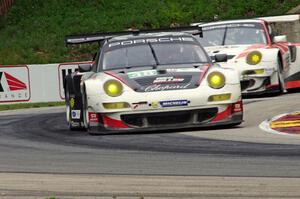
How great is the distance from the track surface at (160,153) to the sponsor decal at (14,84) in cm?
957

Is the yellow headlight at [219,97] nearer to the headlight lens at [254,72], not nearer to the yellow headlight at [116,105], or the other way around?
the yellow headlight at [116,105]

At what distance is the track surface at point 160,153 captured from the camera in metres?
7.73

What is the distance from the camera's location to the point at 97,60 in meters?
12.1

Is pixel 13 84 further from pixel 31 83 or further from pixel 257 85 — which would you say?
pixel 257 85

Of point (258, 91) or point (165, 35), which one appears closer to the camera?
point (165, 35)

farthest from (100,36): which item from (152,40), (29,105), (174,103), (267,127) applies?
(29,105)

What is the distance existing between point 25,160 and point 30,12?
81.9 feet

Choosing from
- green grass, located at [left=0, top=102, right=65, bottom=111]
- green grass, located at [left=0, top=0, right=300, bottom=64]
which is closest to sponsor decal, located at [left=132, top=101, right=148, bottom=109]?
green grass, located at [left=0, top=102, right=65, bottom=111]

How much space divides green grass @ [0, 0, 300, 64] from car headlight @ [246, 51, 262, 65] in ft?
43.8

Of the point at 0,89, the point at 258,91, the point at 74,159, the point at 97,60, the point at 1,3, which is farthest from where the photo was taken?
the point at 1,3

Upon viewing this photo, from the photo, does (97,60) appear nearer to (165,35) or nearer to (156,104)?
(165,35)

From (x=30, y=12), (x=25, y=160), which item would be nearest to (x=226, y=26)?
(x=25, y=160)

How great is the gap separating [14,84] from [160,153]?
512 inches

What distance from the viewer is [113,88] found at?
10742 mm
